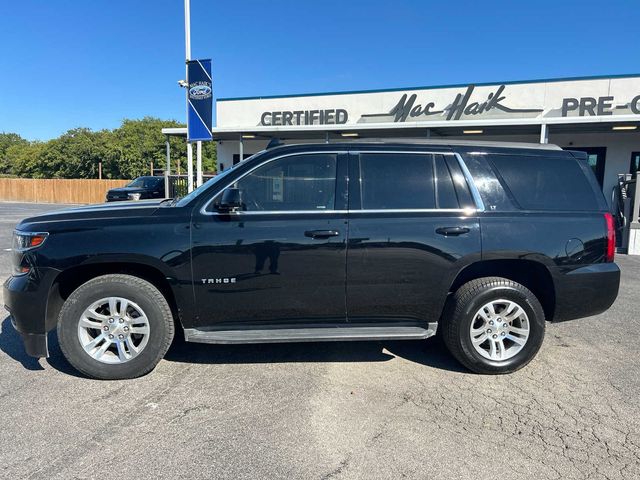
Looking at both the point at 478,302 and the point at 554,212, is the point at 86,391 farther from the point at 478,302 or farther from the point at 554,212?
the point at 554,212

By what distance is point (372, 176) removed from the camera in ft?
12.6

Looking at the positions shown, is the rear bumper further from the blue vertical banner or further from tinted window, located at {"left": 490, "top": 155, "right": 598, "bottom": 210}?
the blue vertical banner

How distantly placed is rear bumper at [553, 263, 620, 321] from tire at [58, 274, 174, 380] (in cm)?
338

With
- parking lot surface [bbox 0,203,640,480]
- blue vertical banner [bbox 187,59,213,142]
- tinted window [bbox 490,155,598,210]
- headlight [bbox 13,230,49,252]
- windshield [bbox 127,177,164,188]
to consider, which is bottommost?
parking lot surface [bbox 0,203,640,480]

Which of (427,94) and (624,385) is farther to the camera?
(427,94)

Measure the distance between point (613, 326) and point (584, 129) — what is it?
11537 millimetres

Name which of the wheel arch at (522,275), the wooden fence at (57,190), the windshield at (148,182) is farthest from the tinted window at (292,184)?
the wooden fence at (57,190)

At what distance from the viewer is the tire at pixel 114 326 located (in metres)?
3.58

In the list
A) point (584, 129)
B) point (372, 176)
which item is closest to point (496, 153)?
point (372, 176)

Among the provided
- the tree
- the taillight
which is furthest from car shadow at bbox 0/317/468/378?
the tree

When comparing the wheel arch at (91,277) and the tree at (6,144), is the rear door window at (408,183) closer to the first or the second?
the wheel arch at (91,277)

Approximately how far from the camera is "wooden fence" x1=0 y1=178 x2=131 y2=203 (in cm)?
3131

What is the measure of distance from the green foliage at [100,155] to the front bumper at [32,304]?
139 feet

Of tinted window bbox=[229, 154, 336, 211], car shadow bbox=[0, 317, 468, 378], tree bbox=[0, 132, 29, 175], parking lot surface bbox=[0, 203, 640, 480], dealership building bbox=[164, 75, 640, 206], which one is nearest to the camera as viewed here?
parking lot surface bbox=[0, 203, 640, 480]
